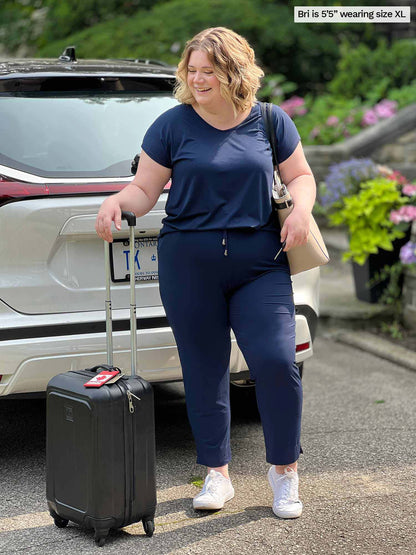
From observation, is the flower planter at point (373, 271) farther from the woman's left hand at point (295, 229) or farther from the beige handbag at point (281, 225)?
the woman's left hand at point (295, 229)

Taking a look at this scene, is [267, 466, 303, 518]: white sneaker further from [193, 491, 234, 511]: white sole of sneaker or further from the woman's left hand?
the woman's left hand

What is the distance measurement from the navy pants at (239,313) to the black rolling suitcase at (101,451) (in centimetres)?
20

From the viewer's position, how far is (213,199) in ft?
10.8

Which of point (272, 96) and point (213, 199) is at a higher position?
point (272, 96)

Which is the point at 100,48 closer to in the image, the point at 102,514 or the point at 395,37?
the point at 395,37

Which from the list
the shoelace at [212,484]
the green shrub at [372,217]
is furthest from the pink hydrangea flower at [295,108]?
the shoelace at [212,484]

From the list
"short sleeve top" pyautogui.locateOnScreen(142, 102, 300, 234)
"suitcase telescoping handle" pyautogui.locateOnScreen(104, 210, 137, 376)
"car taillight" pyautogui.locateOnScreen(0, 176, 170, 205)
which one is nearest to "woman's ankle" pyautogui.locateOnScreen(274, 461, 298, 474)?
"suitcase telescoping handle" pyautogui.locateOnScreen(104, 210, 137, 376)

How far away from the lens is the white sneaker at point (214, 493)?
3.52m

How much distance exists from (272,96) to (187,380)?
30.3ft

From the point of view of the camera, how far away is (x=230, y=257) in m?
3.33

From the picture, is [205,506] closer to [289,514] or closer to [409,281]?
[289,514]

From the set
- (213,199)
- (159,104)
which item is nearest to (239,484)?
(213,199)

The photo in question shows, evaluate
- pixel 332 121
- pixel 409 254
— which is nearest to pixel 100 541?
pixel 409 254

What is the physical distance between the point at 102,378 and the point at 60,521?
61 cm
